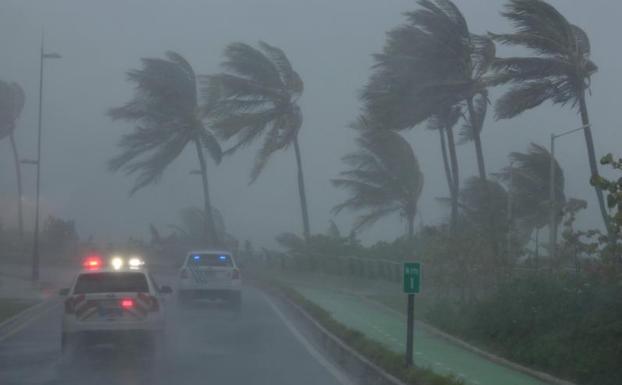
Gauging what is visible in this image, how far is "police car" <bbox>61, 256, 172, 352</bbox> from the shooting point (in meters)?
18.5

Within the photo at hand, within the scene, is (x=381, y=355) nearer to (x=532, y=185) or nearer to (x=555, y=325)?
(x=555, y=325)

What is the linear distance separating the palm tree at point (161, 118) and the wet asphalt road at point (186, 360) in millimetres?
25946

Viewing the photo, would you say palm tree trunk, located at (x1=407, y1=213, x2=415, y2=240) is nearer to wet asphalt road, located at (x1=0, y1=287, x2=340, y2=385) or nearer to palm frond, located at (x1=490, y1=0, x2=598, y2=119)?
palm frond, located at (x1=490, y1=0, x2=598, y2=119)

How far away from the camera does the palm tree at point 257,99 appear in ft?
152

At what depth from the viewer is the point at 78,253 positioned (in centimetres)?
5678

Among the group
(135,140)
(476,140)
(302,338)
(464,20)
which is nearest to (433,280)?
(302,338)

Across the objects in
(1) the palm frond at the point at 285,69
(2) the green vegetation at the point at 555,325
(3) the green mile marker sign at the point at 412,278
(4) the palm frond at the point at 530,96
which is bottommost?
(2) the green vegetation at the point at 555,325

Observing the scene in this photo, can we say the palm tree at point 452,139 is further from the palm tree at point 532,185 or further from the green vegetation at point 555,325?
the green vegetation at point 555,325

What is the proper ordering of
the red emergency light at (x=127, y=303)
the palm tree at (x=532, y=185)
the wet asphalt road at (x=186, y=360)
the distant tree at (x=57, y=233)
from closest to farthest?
the wet asphalt road at (x=186, y=360)
the red emergency light at (x=127, y=303)
the palm tree at (x=532, y=185)
the distant tree at (x=57, y=233)

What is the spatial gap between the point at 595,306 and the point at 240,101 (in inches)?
1257

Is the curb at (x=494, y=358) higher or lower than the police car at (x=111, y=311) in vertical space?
lower

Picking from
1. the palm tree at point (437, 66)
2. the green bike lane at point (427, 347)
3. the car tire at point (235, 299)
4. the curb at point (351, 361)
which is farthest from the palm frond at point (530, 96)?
the curb at point (351, 361)

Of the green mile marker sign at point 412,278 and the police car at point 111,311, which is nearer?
the green mile marker sign at point 412,278

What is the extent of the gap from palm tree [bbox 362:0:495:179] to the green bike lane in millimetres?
6379
